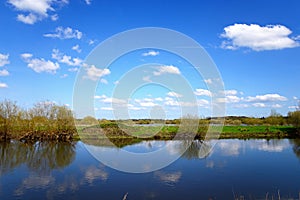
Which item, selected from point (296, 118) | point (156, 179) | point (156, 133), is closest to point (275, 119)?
point (296, 118)

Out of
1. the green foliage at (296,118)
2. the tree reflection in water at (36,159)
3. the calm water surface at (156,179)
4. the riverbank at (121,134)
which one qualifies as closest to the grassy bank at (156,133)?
the riverbank at (121,134)

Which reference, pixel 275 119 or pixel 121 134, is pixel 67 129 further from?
pixel 275 119

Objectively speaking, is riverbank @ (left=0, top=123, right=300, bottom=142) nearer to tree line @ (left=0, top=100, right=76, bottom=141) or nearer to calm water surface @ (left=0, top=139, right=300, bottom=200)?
tree line @ (left=0, top=100, right=76, bottom=141)

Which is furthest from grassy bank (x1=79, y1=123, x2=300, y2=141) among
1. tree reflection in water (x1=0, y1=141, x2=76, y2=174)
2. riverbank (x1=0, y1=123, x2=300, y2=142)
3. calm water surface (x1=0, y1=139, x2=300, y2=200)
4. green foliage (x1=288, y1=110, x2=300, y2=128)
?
calm water surface (x1=0, y1=139, x2=300, y2=200)

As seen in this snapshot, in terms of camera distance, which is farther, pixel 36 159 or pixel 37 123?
pixel 37 123

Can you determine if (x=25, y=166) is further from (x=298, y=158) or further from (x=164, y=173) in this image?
(x=298, y=158)

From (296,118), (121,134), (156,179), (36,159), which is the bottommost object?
(156,179)

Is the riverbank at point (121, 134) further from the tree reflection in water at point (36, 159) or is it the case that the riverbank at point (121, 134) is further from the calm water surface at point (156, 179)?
the calm water surface at point (156, 179)

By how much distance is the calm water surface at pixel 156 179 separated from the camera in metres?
11.4

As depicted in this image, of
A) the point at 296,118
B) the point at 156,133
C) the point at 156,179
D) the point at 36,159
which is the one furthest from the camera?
the point at 296,118

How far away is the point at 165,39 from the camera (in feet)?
50.3

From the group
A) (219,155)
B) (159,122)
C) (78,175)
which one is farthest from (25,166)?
(159,122)

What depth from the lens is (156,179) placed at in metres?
14.1

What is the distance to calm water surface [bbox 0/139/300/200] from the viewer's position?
11.4 metres
